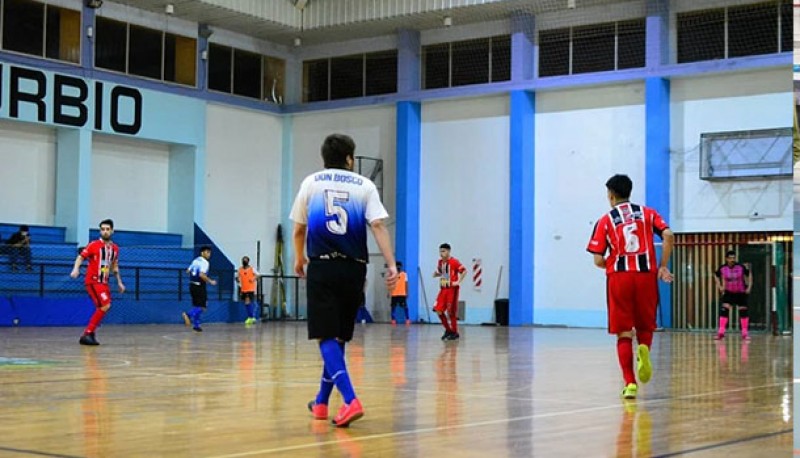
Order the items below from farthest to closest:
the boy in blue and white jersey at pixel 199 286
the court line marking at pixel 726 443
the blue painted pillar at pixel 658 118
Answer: the blue painted pillar at pixel 658 118 → the boy in blue and white jersey at pixel 199 286 → the court line marking at pixel 726 443

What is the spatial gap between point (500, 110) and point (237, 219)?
10471mm

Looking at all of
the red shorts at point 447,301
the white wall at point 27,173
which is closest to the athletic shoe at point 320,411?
the red shorts at point 447,301

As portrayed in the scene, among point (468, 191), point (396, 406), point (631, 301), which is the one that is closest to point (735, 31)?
point (468, 191)

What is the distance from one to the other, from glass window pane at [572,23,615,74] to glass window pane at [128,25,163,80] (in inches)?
550

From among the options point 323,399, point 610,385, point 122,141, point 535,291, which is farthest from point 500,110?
point 323,399

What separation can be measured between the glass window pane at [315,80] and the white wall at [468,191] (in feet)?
15.5

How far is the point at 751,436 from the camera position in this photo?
745cm

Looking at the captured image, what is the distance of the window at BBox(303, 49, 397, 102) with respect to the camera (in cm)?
4109

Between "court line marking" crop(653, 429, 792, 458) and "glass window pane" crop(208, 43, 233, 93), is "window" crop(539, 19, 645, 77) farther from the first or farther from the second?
"court line marking" crop(653, 429, 792, 458)

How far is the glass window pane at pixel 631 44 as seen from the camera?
35.3 m

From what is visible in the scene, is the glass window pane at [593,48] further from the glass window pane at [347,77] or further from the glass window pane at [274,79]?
the glass window pane at [274,79]

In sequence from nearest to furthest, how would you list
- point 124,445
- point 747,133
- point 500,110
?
1. point 124,445
2. point 747,133
3. point 500,110

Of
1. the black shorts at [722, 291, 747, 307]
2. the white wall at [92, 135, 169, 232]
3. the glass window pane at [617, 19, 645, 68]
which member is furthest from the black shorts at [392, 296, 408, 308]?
the black shorts at [722, 291, 747, 307]

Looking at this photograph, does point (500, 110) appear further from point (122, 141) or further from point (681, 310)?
point (122, 141)
